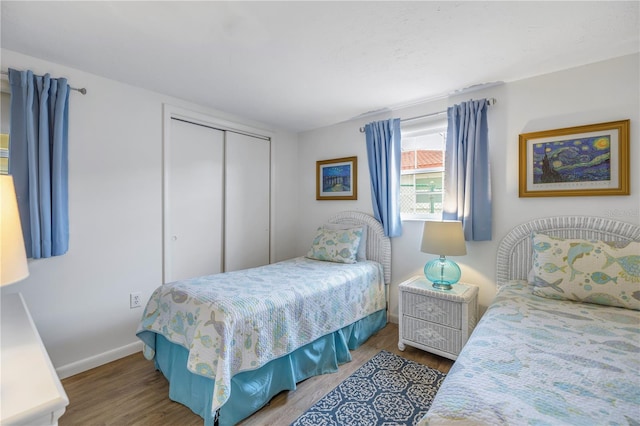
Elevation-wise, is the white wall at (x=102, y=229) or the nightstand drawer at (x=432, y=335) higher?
the white wall at (x=102, y=229)

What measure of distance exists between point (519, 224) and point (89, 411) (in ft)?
10.9

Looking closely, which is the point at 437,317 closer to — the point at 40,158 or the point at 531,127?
the point at 531,127

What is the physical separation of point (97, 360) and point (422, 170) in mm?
3339

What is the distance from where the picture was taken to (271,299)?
1.91 metres

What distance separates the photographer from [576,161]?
2.14 metres

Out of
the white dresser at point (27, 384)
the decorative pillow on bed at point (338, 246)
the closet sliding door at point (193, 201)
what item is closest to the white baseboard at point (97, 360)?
the closet sliding door at point (193, 201)

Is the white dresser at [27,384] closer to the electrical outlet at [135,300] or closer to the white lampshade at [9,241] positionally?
the white lampshade at [9,241]

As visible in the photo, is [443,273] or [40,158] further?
[443,273]

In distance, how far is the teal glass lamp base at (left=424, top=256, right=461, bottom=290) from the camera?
2.43 meters

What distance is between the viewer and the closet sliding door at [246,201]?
3316 mm

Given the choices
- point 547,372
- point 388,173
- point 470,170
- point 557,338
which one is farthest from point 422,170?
point 547,372

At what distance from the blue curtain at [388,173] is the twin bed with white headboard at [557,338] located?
99cm

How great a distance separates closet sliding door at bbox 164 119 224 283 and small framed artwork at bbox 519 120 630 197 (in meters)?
2.91

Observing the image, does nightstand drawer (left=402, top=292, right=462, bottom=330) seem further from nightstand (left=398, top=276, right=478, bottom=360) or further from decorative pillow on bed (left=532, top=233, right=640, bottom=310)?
decorative pillow on bed (left=532, top=233, right=640, bottom=310)
